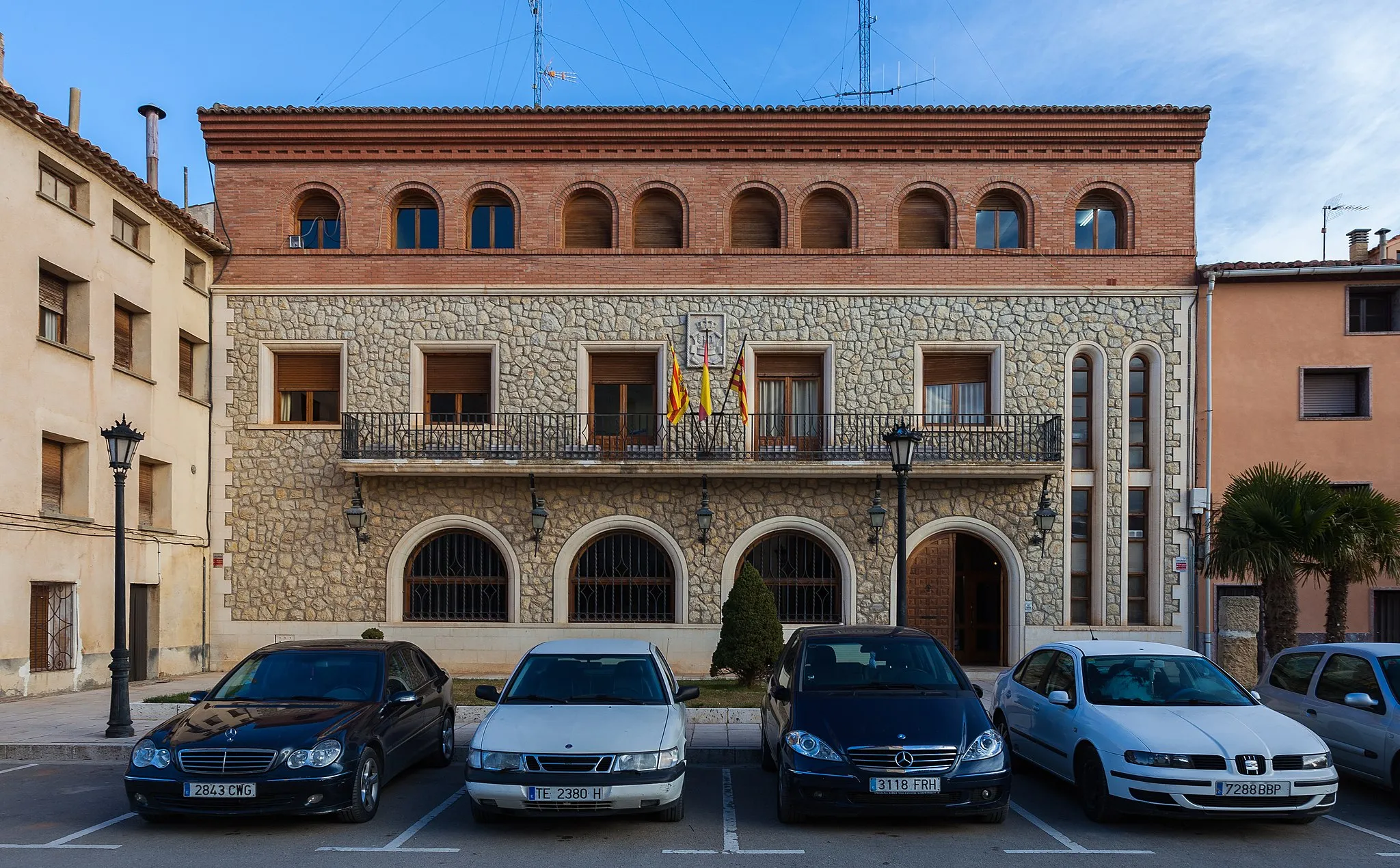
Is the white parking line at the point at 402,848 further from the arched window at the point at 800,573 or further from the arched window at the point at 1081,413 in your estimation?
the arched window at the point at 1081,413

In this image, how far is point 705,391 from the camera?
19047 millimetres

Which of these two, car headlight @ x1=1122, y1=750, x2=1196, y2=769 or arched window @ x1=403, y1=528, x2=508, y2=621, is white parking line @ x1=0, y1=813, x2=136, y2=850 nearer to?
car headlight @ x1=1122, y1=750, x2=1196, y2=769

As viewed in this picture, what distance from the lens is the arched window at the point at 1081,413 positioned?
786 inches

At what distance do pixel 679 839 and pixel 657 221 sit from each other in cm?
1438

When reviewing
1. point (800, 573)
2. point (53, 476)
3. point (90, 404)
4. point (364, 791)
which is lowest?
point (364, 791)

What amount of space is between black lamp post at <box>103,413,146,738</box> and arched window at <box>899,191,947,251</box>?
13.6m

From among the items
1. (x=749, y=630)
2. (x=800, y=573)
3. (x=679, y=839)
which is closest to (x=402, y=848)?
(x=679, y=839)

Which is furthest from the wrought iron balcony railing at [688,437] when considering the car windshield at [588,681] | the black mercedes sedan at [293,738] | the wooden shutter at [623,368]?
the car windshield at [588,681]

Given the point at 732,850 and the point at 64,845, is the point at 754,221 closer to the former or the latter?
the point at 732,850

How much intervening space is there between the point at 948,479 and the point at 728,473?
4.07m

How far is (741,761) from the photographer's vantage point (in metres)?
11.3

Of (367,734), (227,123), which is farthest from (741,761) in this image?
(227,123)

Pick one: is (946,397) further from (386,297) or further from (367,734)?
(367,734)

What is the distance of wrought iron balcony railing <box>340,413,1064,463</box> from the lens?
→ 1933cm
